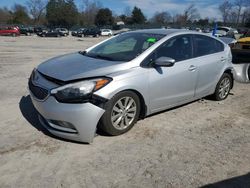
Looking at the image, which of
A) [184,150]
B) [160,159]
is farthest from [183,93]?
[160,159]

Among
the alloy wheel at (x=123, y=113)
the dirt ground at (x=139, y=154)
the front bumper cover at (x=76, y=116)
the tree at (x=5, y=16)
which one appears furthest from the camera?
the tree at (x=5, y=16)

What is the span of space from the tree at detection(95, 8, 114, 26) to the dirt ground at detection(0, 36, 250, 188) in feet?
299

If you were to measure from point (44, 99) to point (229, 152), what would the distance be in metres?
2.70

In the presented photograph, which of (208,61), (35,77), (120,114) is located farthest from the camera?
(208,61)

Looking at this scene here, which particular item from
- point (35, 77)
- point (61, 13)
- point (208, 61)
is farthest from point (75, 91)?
point (61, 13)

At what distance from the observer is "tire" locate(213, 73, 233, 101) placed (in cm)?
682

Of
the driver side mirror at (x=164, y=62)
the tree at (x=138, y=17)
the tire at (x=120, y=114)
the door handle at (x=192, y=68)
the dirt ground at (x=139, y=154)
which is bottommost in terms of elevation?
the dirt ground at (x=139, y=154)

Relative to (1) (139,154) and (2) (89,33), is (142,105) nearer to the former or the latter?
(1) (139,154)

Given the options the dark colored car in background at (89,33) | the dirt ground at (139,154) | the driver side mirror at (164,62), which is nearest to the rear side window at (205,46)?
the driver side mirror at (164,62)

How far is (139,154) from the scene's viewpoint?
4266mm

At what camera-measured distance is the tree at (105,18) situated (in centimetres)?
9412

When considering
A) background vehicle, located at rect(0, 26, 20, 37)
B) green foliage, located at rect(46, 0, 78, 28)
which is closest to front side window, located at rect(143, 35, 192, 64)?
background vehicle, located at rect(0, 26, 20, 37)

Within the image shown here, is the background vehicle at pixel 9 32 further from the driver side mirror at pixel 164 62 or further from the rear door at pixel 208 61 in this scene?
the driver side mirror at pixel 164 62

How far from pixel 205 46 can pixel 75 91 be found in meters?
3.23
